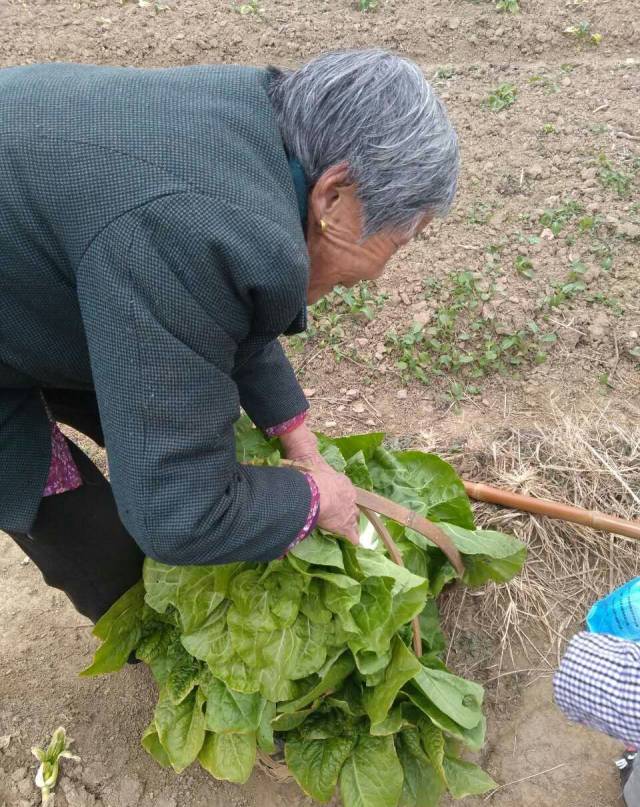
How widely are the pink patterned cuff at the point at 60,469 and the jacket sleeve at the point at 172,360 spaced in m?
0.54

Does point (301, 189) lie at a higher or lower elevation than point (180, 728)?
higher

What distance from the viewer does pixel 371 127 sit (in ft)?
3.71

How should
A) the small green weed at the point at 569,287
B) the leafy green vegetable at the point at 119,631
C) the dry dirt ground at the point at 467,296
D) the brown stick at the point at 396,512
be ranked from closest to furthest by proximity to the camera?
1. the brown stick at the point at 396,512
2. the leafy green vegetable at the point at 119,631
3. the dry dirt ground at the point at 467,296
4. the small green weed at the point at 569,287

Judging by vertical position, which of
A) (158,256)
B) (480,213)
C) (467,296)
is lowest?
(467,296)

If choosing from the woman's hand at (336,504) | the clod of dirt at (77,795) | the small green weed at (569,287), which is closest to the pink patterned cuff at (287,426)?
the woman's hand at (336,504)

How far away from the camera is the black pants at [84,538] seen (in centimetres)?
169

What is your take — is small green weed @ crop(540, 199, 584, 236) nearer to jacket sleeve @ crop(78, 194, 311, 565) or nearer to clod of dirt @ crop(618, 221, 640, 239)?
clod of dirt @ crop(618, 221, 640, 239)

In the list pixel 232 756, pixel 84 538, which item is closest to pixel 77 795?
pixel 232 756

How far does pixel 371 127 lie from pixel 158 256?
0.43m

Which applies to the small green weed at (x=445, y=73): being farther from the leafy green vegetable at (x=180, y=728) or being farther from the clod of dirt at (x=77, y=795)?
the clod of dirt at (x=77, y=795)

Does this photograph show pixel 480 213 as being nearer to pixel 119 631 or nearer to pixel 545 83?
pixel 545 83

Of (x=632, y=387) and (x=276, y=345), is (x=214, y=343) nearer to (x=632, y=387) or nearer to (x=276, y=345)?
(x=276, y=345)

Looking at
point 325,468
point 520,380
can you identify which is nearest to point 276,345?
point 325,468

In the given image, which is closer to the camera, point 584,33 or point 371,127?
point 371,127
